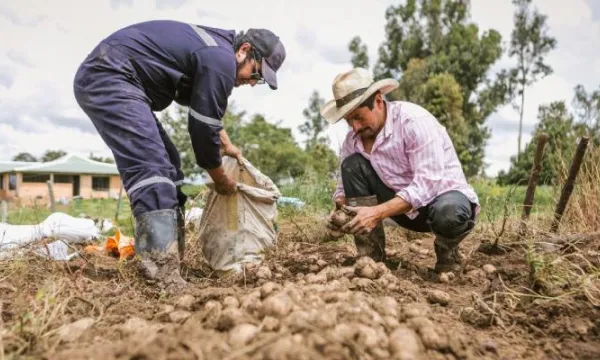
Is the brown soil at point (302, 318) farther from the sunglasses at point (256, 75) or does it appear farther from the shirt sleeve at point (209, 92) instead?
the sunglasses at point (256, 75)

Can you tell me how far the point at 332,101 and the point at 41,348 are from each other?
217 cm

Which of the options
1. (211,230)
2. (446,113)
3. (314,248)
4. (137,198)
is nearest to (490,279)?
(314,248)

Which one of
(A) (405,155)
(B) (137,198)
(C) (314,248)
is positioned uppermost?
(A) (405,155)

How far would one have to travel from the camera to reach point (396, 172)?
9.93 ft

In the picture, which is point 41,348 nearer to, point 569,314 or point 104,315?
point 104,315

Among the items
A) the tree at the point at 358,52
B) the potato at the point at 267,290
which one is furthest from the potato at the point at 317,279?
the tree at the point at 358,52

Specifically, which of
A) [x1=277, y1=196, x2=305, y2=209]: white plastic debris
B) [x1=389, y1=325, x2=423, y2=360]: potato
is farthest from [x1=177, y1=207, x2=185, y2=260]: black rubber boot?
[x1=277, y1=196, x2=305, y2=209]: white plastic debris

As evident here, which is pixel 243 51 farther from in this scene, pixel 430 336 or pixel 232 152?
pixel 430 336

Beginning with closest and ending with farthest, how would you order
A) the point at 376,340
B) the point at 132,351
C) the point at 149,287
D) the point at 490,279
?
the point at 132,351, the point at 376,340, the point at 149,287, the point at 490,279

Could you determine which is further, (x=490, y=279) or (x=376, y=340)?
(x=490, y=279)

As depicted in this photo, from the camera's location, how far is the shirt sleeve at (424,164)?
2.70 meters

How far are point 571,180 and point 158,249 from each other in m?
3.12

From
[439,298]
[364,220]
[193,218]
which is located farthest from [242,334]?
[193,218]

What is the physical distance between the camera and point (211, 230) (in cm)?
321
